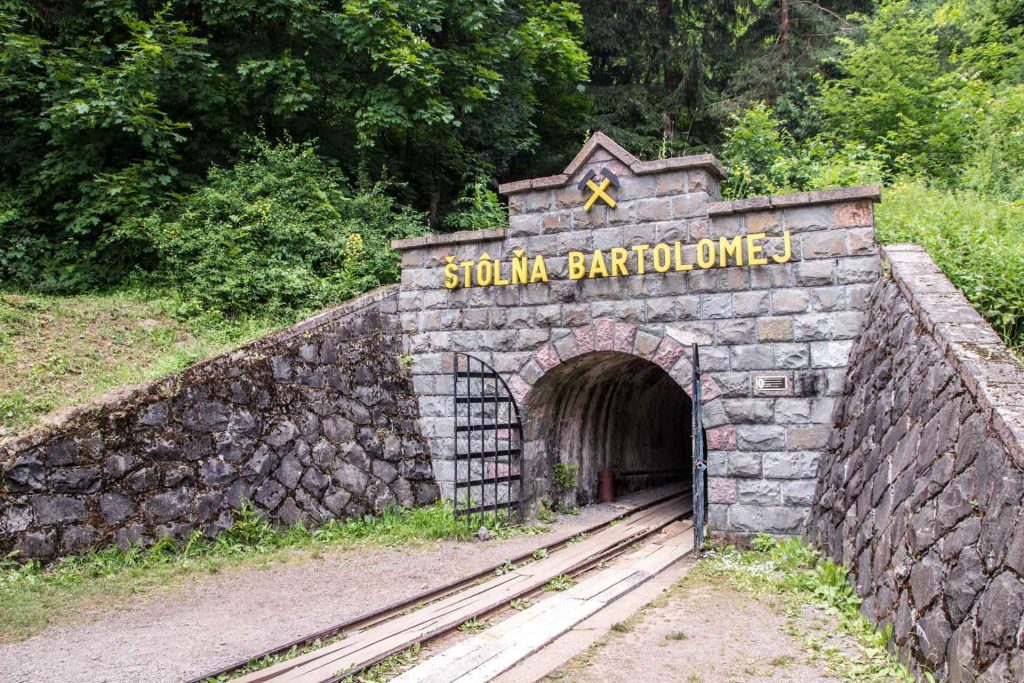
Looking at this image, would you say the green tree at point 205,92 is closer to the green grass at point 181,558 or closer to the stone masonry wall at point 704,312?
the stone masonry wall at point 704,312

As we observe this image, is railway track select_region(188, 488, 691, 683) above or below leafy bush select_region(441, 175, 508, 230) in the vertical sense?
below

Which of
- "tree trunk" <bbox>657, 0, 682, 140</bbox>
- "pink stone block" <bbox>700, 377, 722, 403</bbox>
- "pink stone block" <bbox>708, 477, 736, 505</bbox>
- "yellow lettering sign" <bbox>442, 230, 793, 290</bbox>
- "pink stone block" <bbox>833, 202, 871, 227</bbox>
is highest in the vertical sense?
"tree trunk" <bbox>657, 0, 682, 140</bbox>

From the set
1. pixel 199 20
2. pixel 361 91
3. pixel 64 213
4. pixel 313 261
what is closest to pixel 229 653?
pixel 313 261

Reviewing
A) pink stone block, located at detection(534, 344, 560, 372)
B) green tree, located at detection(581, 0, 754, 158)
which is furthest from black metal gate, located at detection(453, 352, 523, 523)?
green tree, located at detection(581, 0, 754, 158)

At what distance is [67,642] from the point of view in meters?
4.99

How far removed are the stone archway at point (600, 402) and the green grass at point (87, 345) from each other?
3.45 m

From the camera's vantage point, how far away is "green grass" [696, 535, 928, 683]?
176 inches

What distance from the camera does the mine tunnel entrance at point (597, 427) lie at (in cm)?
912

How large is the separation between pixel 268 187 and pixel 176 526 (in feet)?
19.9

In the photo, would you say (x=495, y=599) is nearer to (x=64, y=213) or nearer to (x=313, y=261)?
(x=313, y=261)

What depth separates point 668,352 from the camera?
8.05 m

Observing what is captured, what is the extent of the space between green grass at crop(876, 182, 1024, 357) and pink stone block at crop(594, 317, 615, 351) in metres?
2.93

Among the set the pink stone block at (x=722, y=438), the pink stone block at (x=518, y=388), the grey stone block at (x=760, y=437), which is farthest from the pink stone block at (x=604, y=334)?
the grey stone block at (x=760, y=437)

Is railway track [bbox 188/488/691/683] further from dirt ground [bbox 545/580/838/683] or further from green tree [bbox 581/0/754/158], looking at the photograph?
green tree [bbox 581/0/754/158]
